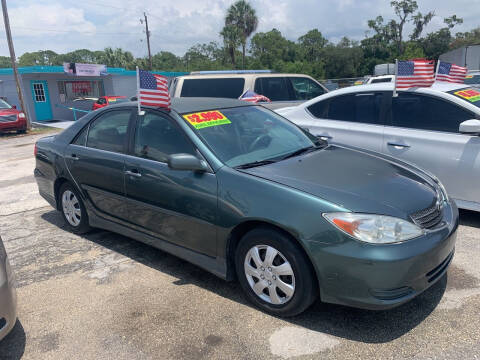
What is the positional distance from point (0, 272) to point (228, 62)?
191 feet

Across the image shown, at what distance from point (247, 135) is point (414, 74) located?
2.48 m

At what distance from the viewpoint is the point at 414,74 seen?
4.88 m

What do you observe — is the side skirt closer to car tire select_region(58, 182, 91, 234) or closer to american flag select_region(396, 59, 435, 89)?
car tire select_region(58, 182, 91, 234)

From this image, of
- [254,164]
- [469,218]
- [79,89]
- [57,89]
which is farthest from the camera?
[79,89]

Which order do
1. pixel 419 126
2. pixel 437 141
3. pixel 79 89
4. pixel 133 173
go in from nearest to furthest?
pixel 133 173
pixel 437 141
pixel 419 126
pixel 79 89

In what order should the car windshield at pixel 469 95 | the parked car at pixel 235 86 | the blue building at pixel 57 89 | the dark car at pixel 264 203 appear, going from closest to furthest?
the dark car at pixel 264 203
the car windshield at pixel 469 95
the parked car at pixel 235 86
the blue building at pixel 57 89

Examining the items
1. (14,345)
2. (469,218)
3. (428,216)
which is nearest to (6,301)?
(14,345)

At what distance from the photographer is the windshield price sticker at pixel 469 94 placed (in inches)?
A: 184

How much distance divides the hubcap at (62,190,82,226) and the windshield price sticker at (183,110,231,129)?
74.2 inches

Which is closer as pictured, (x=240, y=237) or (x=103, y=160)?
(x=240, y=237)

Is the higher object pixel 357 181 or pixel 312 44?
pixel 312 44

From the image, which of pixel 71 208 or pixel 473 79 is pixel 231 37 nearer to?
pixel 473 79

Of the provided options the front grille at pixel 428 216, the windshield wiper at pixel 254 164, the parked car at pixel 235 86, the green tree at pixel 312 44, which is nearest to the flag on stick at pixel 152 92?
the windshield wiper at pixel 254 164

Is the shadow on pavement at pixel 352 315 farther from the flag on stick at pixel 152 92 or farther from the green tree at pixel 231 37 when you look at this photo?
the green tree at pixel 231 37
